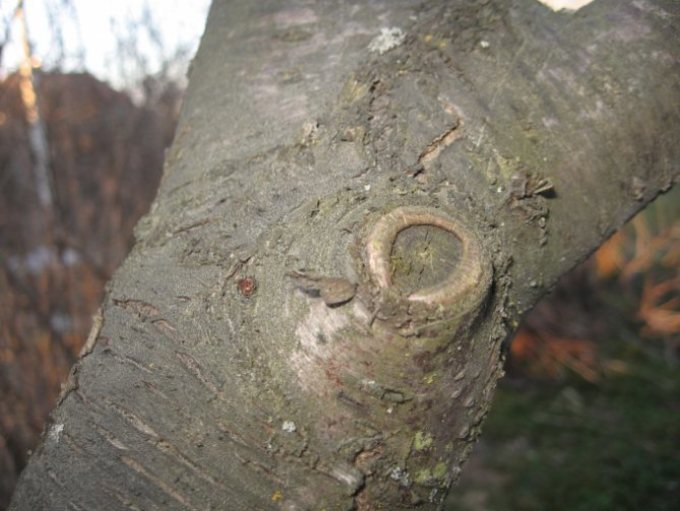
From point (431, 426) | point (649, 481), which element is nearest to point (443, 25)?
point (431, 426)

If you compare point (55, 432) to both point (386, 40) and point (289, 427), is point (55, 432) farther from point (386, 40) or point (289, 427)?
point (386, 40)

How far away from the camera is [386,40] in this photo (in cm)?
82

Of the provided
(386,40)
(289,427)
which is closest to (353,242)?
(289,427)

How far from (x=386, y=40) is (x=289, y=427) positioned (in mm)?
564

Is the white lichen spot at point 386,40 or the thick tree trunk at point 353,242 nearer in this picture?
the thick tree trunk at point 353,242

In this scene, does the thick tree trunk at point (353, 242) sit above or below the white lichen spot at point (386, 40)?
below

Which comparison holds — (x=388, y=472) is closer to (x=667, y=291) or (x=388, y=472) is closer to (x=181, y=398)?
(x=181, y=398)

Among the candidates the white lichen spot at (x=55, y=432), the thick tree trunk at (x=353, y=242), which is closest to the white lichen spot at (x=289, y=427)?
the thick tree trunk at (x=353, y=242)

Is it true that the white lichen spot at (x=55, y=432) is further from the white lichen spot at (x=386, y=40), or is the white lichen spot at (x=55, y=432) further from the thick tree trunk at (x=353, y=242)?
the white lichen spot at (x=386, y=40)

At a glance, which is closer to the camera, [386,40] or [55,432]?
[55,432]

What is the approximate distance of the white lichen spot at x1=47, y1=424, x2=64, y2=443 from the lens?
0.69 m

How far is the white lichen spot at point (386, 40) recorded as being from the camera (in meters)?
0.82

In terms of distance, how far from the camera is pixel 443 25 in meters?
0.83

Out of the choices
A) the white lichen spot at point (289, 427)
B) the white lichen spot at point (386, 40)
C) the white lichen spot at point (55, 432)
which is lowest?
the white lichen spot at point (289, 427)
